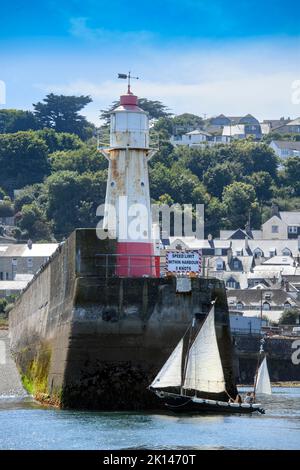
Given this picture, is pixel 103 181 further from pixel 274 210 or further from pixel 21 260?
pixel 274 210

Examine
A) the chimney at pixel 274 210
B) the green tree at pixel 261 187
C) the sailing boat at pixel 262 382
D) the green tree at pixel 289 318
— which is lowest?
the sailing boat at pixel 262 382

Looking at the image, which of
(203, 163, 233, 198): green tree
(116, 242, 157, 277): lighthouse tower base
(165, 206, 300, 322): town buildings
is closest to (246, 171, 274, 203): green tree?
(203, 163, 233, 198): green tree

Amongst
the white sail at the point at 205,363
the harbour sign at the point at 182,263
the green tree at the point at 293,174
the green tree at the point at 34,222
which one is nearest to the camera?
the white sail at the point at 205,363

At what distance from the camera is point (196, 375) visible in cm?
4344

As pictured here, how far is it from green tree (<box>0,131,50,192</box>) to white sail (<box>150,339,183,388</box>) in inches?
5358

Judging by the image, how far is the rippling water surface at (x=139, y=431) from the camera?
119 ft

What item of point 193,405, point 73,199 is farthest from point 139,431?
point 73,199

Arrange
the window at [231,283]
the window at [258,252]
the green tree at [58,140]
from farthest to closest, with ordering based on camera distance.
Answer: the green tree at [58,140] < the window at [258,252] < the window at [231,283]

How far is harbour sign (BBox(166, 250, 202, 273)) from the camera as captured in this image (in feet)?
149

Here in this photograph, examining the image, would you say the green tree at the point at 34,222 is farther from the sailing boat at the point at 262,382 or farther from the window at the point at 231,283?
the sailing boat at the point at 262,382

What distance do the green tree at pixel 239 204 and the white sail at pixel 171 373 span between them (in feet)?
408

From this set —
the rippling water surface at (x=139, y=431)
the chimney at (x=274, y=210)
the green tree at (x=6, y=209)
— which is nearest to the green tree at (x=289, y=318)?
the chimney at (x=274, y=210)

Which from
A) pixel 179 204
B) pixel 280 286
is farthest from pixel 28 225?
pixel 280 286

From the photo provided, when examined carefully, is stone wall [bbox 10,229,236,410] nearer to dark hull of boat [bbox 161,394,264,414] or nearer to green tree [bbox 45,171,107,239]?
dark hull of boat [bbox 161,394,264,414]
